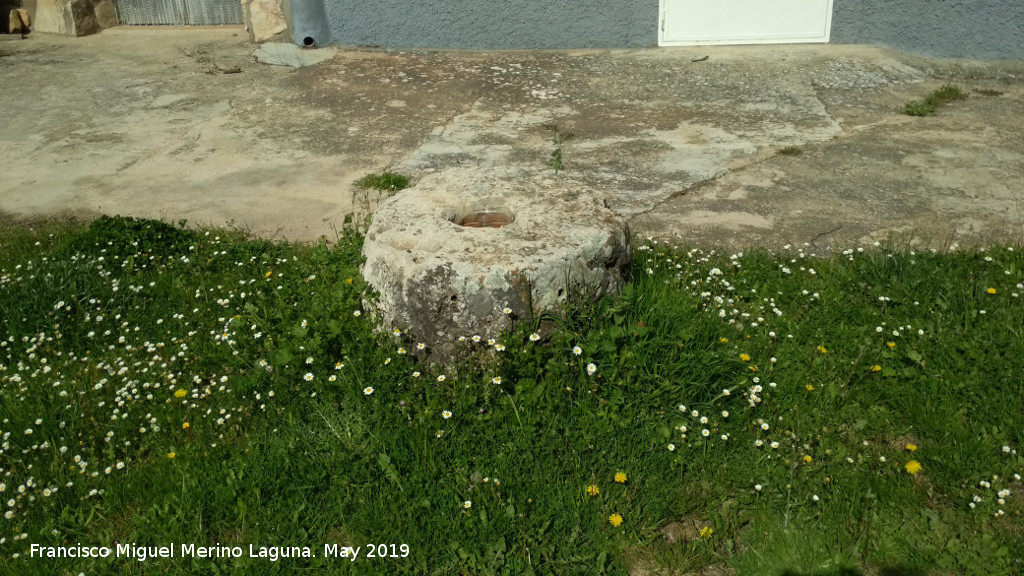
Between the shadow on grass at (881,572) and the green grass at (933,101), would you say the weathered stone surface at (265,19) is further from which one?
the shadow on grass at (881,572)

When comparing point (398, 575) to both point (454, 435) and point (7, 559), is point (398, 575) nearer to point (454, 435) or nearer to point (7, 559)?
point (454, 435)

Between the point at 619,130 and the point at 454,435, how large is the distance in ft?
12.3

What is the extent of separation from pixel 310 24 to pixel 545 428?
6321 millimetres

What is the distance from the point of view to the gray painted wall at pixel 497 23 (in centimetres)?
800

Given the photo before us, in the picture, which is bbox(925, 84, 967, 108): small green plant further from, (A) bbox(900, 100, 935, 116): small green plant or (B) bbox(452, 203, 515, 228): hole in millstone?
(B) bbox(452, 203, 515, 228): hole in millstone

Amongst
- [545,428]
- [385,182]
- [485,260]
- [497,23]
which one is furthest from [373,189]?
[497,23]

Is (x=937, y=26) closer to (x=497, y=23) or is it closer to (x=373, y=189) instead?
(x=497, y=23)

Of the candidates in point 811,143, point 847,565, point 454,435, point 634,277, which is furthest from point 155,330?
point 811,143

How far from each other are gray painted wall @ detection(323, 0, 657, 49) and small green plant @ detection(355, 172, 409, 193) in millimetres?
3153

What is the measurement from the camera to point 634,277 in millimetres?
3910

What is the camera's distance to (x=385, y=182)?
5461 millimetres

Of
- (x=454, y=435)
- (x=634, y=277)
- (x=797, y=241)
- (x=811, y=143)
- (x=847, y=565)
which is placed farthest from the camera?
(x=811, y=143)

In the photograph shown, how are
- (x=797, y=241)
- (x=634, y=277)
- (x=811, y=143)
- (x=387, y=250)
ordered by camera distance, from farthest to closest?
(x=811, y=143), (x=797, y=241), (x=634, y=277), (x=387, y=250)

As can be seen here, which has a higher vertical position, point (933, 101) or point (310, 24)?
point (310, 24)
